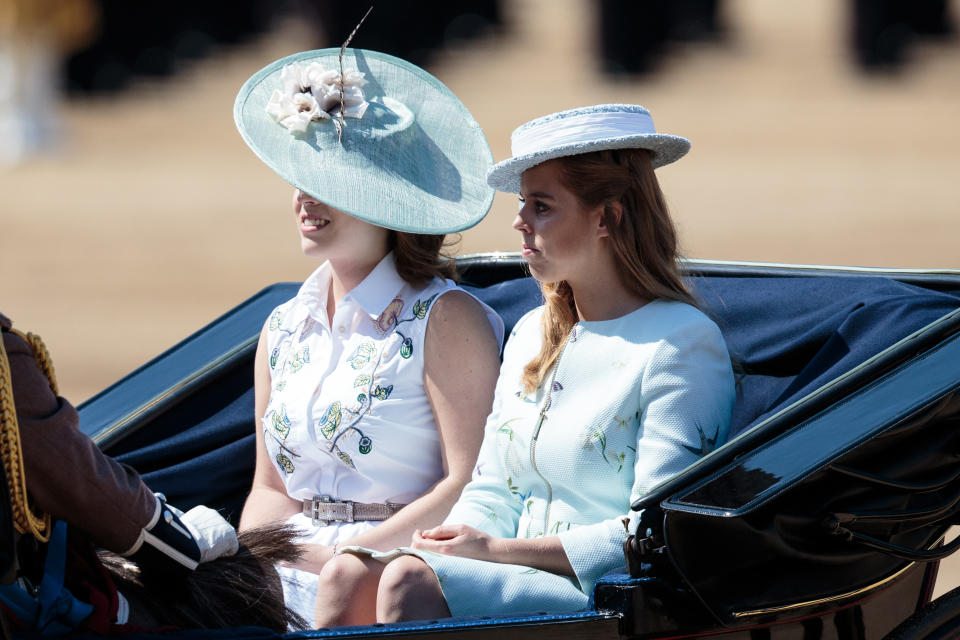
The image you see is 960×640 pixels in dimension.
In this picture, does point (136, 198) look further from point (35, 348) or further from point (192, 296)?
point (35, 348)

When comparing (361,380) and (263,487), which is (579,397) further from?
(263,487)

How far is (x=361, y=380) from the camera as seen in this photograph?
2689mm

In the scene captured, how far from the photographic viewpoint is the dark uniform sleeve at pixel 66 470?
6.66 feet

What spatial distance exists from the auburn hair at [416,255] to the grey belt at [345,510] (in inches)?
17.5

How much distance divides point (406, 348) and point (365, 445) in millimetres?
203

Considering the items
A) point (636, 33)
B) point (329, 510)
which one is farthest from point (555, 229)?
point (636, 33)

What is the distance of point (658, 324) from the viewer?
2355 mm

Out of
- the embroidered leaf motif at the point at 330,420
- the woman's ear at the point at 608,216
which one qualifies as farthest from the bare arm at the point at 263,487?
the woman's ear at the point at 608,216

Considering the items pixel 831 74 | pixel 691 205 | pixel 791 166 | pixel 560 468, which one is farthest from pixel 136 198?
pixel 560 468

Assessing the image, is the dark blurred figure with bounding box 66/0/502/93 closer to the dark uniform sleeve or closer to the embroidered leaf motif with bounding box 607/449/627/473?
the embroidered leaf motif with bounding box 607/449/627/473

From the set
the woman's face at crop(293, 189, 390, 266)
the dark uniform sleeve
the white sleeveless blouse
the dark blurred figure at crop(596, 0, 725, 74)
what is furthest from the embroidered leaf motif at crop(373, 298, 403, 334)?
the dark blurred figure at crop(596, 0, 725, 74)

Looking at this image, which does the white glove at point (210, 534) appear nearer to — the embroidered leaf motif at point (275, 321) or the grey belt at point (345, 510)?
the grey belt at point (345, 510)

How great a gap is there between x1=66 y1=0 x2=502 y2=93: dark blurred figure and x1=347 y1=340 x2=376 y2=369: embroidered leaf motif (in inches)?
564

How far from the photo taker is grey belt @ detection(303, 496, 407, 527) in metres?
2.68
